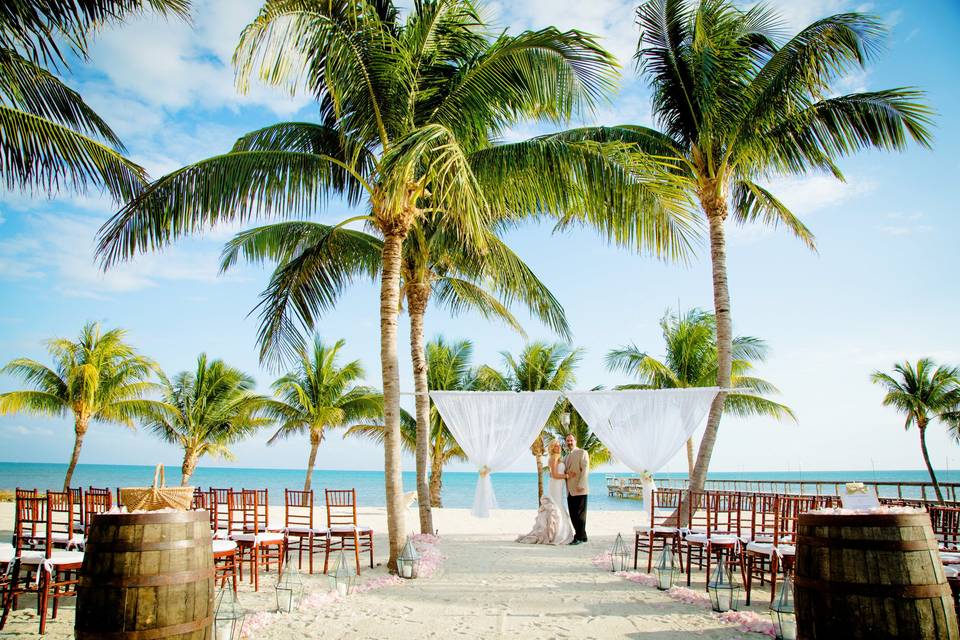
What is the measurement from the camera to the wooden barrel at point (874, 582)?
2.57 metres

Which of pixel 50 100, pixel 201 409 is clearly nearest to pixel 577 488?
pixel 50 100

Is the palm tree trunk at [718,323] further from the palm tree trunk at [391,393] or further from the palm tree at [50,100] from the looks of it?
the palm tree at [50,100]

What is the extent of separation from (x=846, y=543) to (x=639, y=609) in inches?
113

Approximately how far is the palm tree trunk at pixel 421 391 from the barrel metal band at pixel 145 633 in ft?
18.2

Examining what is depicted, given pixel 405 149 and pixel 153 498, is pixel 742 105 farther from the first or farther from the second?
pixel 153 498

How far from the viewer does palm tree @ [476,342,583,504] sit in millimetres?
18453

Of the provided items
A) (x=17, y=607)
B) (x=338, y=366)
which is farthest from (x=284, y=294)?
(x=338, y=366)

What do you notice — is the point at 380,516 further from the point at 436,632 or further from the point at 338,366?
the point at 436,632

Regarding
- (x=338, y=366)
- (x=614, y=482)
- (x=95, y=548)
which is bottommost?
(x=614, y=482)

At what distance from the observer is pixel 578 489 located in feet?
31.1

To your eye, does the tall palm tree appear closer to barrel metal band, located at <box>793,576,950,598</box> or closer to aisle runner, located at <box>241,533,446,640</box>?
aisle runner, located at <box>241,533,446,640</box>

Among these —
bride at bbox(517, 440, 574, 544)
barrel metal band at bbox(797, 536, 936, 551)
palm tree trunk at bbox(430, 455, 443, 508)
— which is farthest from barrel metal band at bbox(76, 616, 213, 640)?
palm tree trunk at bbox(430, 455, 443, 508)

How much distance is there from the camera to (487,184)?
23.3 feet

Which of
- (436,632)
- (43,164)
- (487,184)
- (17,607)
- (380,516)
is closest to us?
(436,632)
